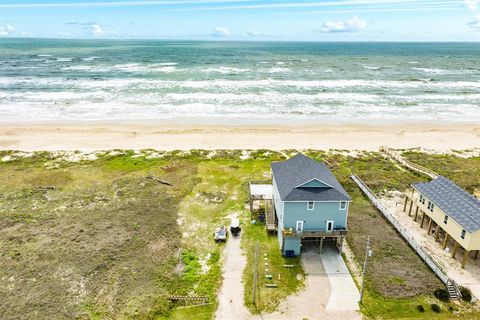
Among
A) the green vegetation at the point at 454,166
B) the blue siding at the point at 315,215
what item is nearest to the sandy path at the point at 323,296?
the blue siding at the point at 315,215

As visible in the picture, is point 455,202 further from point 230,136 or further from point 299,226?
point 230,136

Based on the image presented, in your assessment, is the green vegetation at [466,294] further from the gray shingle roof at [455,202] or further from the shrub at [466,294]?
the gray shingle roof at [455,202]

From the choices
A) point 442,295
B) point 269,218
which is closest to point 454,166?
point 442,295

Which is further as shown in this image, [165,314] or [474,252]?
[474,252]

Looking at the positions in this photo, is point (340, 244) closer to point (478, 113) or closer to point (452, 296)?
point (452, 296)

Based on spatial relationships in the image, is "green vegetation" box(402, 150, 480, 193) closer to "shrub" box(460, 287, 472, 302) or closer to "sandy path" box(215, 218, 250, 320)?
"shrub" box(460, 287, 472, 302)

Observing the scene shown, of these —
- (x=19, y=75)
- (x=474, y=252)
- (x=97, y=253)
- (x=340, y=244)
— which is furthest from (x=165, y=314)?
(x=19, y=75)

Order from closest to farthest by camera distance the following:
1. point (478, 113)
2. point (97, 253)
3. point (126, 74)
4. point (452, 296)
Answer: point (452, 296) → point (97, 253) → point (478, 113) → point (126, 74)
